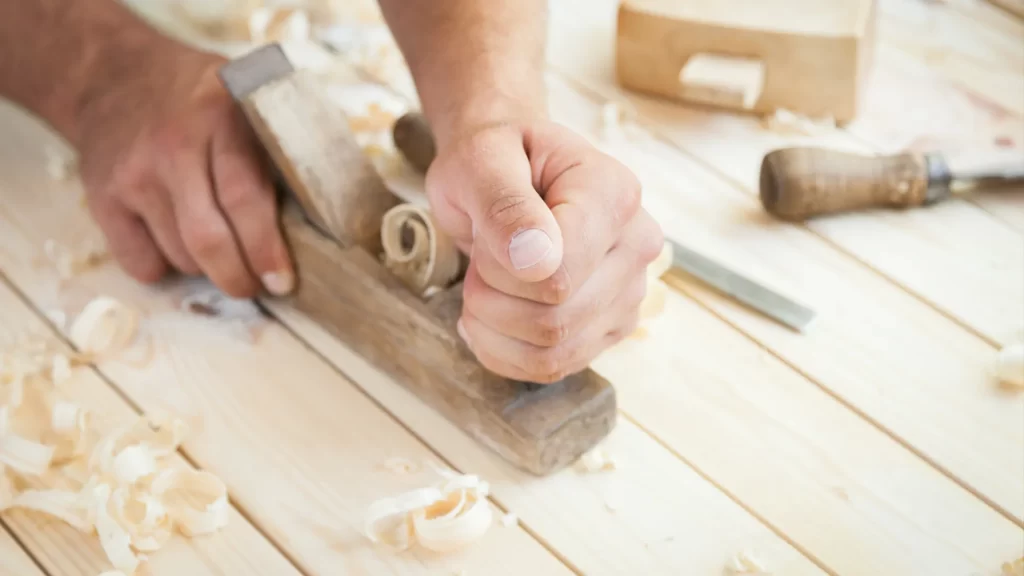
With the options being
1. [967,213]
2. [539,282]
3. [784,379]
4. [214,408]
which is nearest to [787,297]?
[784,379]

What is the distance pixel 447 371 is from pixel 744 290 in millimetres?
361

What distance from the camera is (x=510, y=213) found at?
2.42 ft

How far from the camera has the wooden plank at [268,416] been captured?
33.4 inches

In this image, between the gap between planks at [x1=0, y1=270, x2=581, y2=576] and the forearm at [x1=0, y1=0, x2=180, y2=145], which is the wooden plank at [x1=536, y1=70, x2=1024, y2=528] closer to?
the gap between planks at [x1=0, y1=270, x2=581, y2=576]

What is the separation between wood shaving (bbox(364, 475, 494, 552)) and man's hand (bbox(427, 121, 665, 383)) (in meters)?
0.12

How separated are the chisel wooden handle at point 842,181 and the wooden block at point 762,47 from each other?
0.52 ft

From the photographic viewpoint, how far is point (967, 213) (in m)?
1.14

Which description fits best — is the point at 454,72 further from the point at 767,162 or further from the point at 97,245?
the point at 97,245

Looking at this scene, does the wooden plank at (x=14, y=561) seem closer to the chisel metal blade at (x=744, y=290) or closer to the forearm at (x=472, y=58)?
the forearm at (x=472, y=58)

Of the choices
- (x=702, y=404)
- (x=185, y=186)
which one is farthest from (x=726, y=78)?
(x=185, y=186)

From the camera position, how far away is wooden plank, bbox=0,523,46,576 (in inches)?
33.2

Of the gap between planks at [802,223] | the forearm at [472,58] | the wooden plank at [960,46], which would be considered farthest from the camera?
the wooden plank at [960,46]

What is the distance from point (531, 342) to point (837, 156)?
0.51 meters

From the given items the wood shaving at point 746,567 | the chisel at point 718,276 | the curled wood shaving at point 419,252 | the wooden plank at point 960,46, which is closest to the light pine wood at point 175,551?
the curled wood shaving at point 419,252
